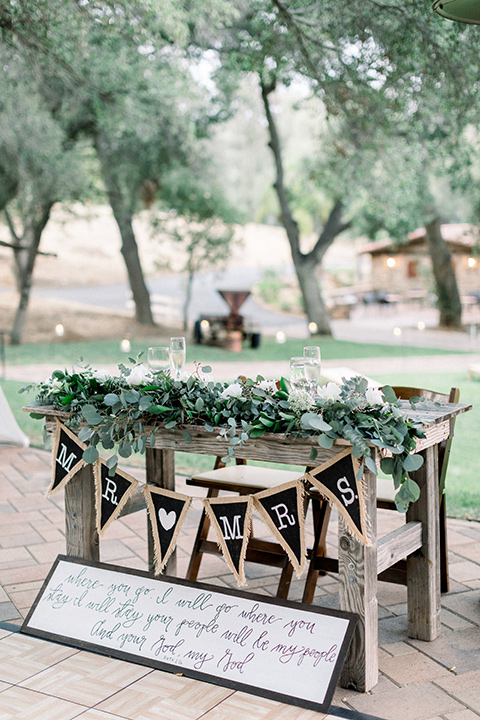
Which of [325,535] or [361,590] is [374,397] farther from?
[325,535]

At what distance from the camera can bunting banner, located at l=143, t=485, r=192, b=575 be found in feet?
8.86

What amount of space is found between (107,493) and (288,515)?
0.74 meters

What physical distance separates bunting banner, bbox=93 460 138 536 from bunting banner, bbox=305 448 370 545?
744mm

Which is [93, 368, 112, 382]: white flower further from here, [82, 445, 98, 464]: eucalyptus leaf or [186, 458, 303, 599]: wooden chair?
[186, 458, 303, 599]: wooden chair

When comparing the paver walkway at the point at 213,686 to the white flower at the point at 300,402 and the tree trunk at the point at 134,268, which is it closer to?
the white flower at the point at 300,402

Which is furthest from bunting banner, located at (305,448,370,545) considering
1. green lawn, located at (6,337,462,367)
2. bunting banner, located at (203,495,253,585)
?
green lawn, located at (6,337,462,367)

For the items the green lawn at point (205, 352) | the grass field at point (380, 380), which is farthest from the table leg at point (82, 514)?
the green lawn at point (205, 352)

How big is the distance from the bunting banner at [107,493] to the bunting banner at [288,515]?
1.79 feet

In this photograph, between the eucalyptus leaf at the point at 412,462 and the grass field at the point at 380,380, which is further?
the grass field at the point at 380,380

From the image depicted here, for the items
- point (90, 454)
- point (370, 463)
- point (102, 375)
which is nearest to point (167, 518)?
point (90, 454)

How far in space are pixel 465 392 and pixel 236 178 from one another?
2721 cm

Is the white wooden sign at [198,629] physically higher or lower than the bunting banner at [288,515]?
lower

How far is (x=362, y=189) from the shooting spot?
13.5m

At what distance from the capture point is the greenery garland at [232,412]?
7.54 ft
